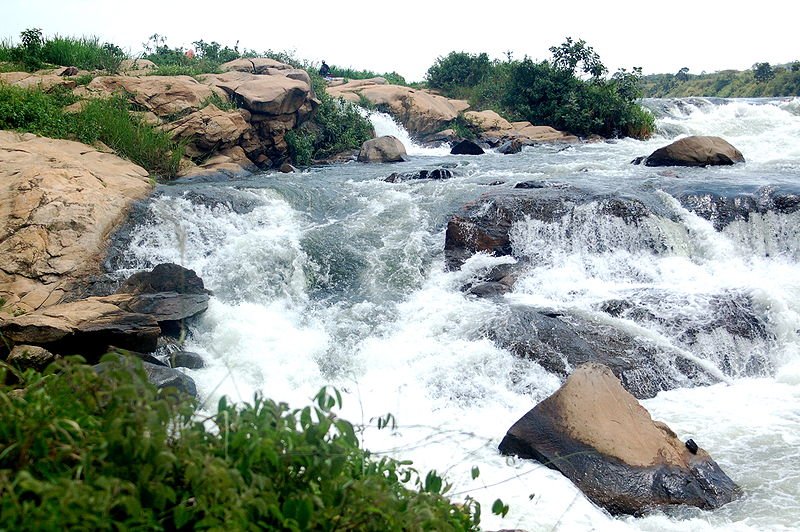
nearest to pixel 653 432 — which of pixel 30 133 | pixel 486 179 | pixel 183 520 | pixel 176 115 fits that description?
pixel 183 520

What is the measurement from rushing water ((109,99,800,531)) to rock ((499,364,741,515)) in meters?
0.13

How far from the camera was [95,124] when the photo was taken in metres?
11.8

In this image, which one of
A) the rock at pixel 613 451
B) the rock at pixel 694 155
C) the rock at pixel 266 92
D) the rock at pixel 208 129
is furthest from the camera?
the rock at pixel 266 92

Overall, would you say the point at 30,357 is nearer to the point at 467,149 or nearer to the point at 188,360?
the point at 188,360

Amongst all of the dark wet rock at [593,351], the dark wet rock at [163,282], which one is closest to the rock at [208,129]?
the dark wet rock at [163,282]

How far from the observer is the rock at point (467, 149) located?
57.3 feet

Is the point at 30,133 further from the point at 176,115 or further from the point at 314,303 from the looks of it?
the point at 314,303

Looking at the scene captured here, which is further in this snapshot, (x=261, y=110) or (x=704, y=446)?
(x=261, y=110)

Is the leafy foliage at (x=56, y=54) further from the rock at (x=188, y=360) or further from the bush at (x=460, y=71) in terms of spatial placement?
the bush at (x=460, y=71)

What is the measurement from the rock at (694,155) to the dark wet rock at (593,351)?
6.95 meters

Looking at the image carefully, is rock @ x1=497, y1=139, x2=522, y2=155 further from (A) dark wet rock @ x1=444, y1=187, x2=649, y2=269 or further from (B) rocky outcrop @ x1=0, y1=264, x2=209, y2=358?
(B) rocky outcrop @ x1=0, y1=264, x2=209, y2=358

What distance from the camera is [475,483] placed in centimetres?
452

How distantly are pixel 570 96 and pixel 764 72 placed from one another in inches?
1001

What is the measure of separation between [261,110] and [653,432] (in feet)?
41.6
